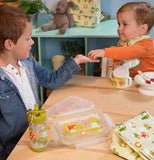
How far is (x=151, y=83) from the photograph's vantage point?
1397 mm

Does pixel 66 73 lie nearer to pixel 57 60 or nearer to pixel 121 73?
pixel 121 73

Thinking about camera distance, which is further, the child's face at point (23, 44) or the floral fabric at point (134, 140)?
the child's face at point (23, 44)

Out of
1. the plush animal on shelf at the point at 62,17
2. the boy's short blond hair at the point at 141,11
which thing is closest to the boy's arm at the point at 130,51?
the boy's short blond hair at the point at 141,11

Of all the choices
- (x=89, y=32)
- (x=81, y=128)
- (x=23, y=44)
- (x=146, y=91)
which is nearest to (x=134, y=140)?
(x=81, y=128)

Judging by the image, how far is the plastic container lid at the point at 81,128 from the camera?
40.6 inches

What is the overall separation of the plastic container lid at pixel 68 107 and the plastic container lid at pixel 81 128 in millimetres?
38

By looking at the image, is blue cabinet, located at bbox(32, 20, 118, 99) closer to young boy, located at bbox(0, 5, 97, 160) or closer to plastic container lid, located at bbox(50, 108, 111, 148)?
young boy, located at bbox(0, 5, 97, 160)

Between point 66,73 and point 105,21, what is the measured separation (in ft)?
4.28

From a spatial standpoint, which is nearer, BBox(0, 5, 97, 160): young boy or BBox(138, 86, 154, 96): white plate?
BBox(0, 5, 97, 160): young boy

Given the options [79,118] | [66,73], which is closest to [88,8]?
[66,73]

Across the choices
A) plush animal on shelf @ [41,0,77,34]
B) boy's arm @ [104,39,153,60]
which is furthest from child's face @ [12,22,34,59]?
plush animal on shelf @ [41,0,77,34]

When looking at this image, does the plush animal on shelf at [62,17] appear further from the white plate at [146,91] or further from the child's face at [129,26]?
the white plate at [146,91]

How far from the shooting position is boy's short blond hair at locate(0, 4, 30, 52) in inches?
50.5

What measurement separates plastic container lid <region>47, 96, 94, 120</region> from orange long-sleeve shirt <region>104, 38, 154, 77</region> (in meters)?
0.41
